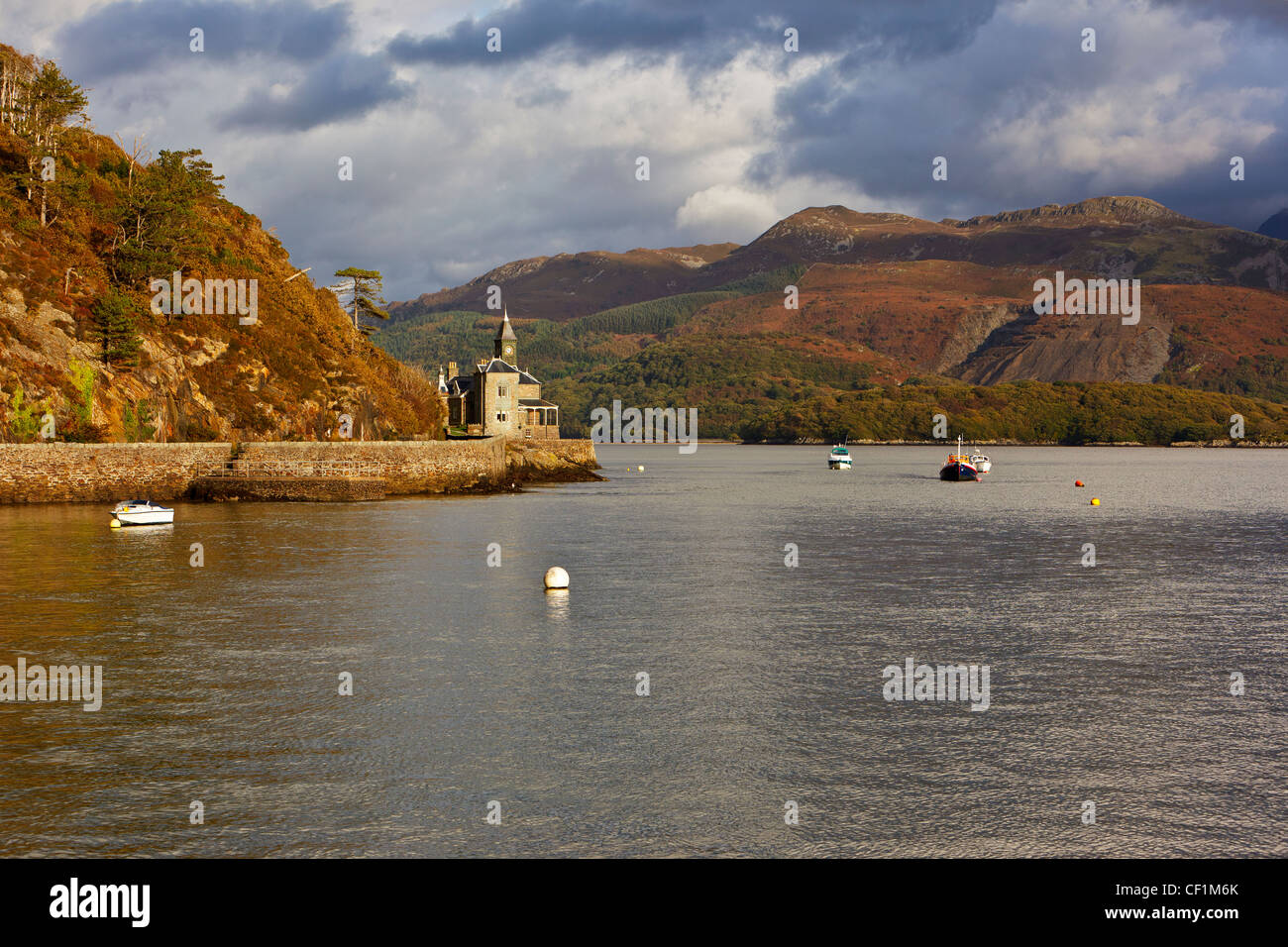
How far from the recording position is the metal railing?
69.2m

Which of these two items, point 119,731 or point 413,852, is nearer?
point 413,852

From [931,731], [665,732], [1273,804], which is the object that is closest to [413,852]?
[665,732]

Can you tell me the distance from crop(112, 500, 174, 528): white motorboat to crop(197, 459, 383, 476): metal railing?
16501 mm

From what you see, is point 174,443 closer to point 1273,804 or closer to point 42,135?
point 42,135

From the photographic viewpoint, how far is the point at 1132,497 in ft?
306

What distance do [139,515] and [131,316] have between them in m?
23.5

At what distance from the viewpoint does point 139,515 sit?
170 feet

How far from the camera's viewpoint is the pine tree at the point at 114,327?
224ft

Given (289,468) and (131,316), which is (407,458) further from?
(131,316)

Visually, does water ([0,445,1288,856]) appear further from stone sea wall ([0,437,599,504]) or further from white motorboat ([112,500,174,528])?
stone sea wall ([0,437,599,504])

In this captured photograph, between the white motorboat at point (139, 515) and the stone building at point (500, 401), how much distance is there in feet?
212

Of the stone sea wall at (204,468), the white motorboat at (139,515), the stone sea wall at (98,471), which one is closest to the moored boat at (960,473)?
the stone sea wall at (204,468)
